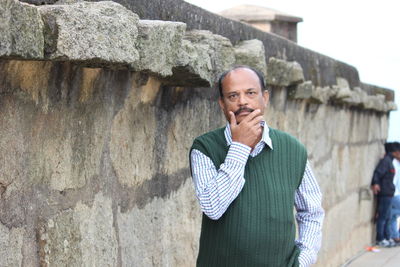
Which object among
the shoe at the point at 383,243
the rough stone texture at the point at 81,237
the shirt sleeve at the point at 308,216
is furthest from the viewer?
the shoe at the point at 383,243

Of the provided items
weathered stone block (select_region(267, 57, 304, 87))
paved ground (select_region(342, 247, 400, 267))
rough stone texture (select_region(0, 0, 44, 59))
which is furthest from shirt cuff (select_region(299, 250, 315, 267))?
paved ground (select_region(342, 247, 400, 267))

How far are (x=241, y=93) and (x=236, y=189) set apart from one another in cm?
33

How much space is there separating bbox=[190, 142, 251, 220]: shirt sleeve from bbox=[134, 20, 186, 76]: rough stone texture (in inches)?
13.8

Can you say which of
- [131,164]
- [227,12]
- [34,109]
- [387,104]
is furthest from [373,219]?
[34,109]

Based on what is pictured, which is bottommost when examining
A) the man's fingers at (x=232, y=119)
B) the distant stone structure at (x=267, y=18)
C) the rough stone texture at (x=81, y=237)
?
the rough stone texture at (x=81, y=237)

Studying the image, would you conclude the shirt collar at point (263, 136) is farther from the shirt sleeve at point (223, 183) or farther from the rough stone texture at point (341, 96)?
the rough stone texture at point (341, 96)

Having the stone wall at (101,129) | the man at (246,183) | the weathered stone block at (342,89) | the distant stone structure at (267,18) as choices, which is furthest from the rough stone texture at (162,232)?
the distant stone structure at (267,18)

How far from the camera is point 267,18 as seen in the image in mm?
7469

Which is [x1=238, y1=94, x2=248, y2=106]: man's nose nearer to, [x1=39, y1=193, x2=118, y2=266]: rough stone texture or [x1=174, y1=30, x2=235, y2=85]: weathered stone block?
[x1=174, y1=30, x2=235, y2=85]: weathered stone block

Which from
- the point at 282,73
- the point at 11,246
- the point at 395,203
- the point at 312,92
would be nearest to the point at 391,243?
the point at 395,203

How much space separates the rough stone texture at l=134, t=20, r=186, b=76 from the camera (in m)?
2.53

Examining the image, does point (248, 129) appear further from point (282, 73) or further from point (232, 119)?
point (282, 73)

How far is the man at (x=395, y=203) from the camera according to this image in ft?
30.1

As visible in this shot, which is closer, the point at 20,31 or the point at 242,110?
the point at 20,31
